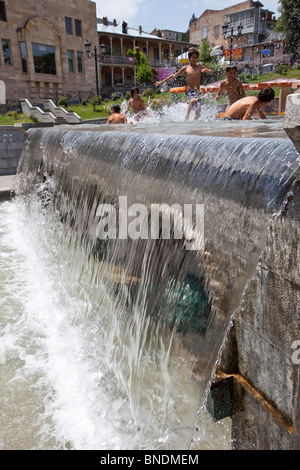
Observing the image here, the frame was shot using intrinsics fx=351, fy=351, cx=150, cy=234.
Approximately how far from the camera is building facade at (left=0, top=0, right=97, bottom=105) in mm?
29141

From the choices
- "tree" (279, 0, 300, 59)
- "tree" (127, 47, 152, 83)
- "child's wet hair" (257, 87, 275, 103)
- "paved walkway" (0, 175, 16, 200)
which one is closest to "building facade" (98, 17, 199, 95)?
"tree" (127, 47, 152, 83)

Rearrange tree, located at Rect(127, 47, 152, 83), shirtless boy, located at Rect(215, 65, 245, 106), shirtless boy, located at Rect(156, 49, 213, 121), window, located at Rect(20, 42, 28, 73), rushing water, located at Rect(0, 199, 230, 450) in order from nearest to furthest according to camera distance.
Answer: rushing water, located at Rect(0, 199, 230, 450) < shirtless boy, located at Rect(215, 65, 245, 106) < shirtless boy, located at Rect(156, 49, 213, 121) < window, located at Rect(20, 42, 28, 73) < tree, located at Rect(127, 47, 152, 83)

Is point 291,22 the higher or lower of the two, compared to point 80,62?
higher

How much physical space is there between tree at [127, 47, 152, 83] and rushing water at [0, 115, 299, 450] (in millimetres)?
41325

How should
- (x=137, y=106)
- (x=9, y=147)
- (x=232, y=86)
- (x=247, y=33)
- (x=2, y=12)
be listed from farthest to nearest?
1. (x=247, y=33)
2. (x=2, y=12)
3. (x=9, y=147)
4. (x=137, y=106)
5. (x=232, y=86)

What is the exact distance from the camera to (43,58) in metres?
31.6

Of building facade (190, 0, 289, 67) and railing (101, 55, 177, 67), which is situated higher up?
building facade (190, 0, 289, 67)

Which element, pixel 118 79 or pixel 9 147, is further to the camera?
pixel 118 79

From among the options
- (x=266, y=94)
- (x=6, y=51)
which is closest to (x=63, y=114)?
(x=6, y=51)

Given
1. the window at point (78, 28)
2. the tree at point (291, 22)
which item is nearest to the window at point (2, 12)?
the window at point (78, 28)

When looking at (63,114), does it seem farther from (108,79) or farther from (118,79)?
(118,79)

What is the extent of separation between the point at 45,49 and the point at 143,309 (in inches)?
1355

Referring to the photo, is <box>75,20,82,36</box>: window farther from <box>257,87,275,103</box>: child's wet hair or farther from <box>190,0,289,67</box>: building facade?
<box>257,87,275,103</box>: child's wet hair
